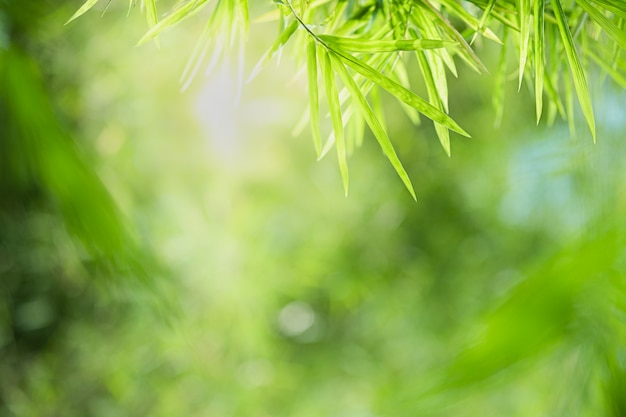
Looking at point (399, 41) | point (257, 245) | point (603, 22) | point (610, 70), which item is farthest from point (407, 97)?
point (257, 245)

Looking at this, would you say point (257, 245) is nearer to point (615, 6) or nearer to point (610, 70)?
point (610, 70)

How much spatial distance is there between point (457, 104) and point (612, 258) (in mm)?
1772

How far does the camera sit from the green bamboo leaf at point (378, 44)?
0.50m

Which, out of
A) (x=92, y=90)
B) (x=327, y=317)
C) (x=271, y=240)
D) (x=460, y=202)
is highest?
(x=92, y=90)

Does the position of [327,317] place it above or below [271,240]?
below

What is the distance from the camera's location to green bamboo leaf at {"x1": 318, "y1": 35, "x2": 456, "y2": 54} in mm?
498

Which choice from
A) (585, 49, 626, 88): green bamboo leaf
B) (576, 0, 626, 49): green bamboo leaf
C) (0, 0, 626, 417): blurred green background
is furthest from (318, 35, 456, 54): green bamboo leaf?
(0, 0, 626, 417): blurred green background

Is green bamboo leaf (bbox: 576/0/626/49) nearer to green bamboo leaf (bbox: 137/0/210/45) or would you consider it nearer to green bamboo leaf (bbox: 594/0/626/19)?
green bamboo leaf (bbox: 594/0/626/19)

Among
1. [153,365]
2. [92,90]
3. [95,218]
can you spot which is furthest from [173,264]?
[95,218]

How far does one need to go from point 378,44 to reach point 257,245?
5.87 ft

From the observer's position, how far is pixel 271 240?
7.68 ft

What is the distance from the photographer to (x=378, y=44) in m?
0.51

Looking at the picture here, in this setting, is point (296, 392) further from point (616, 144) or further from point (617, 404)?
point (617, 404)

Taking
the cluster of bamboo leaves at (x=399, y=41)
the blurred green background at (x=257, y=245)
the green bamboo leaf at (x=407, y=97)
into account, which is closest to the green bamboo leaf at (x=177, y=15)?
the cluster of bamboo leaves at (x=399, y=41)
